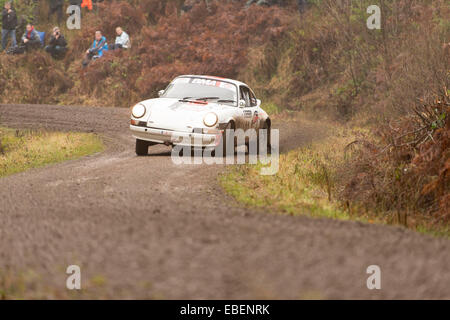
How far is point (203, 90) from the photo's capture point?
44.8 ft

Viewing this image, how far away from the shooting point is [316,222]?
650 centimetres

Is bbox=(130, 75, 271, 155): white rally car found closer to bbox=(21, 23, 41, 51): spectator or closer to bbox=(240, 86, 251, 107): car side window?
bbox=(240, 86, 251, 107): car side window

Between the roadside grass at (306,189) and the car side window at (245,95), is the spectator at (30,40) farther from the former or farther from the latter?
the roadside grass at (306,189)

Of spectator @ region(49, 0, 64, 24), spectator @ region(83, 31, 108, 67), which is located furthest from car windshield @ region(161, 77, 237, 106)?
spectator @ region(49, 0, 64, 24)

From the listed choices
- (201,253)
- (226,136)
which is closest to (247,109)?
(226,136)

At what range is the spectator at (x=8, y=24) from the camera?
31094 mm

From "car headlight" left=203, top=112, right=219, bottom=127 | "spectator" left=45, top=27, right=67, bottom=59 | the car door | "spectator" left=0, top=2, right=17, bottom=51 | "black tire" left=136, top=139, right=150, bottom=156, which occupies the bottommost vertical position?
"black tire" left=136, top=139, right=150, bottom=156

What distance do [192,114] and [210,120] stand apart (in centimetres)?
40

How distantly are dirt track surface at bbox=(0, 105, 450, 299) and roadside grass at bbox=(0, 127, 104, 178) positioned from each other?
655cm

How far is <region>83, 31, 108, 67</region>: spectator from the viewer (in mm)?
29614

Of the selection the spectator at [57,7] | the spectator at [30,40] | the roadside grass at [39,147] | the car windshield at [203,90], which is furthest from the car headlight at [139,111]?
the spectator at [57,7]

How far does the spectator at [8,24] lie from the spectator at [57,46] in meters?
Result: 1.81

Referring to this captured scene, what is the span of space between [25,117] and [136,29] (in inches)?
394

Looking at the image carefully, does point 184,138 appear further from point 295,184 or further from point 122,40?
point 122,40
